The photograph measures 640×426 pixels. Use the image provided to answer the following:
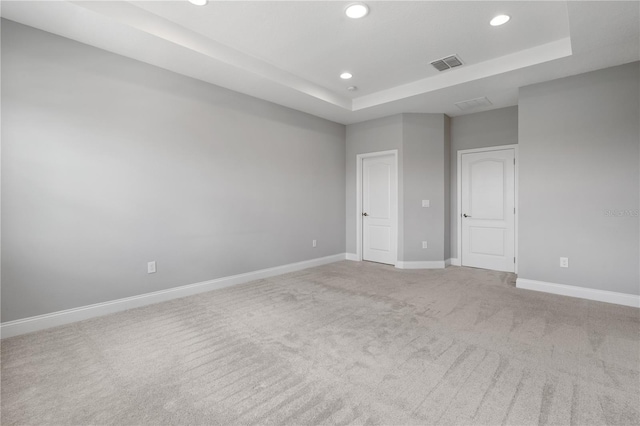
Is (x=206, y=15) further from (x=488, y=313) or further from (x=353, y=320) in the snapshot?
(x=488, y=313)

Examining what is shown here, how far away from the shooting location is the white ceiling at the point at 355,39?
8.85 feet

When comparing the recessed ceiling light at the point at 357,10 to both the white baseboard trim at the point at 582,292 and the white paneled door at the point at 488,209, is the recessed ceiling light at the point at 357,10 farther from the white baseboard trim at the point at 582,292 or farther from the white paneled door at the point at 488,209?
the white baseboard trim at the point at 582,292

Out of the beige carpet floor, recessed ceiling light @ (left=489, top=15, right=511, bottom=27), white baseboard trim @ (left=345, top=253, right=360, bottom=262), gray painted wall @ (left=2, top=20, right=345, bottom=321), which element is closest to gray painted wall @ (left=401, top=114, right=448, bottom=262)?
white baseboard trim @ (left=345, top=253, right=360, bottom=262)

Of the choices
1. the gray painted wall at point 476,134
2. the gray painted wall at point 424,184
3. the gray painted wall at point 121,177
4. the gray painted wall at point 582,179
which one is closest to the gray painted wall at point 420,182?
the gray painted wall at point 424,184

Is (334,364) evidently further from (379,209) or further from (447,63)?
(379,209)

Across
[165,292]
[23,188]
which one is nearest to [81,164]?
[23,188]

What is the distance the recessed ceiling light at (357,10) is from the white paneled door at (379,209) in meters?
3.11

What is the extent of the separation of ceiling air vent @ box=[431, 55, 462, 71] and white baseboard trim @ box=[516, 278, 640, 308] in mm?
3043

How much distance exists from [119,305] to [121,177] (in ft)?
4.59

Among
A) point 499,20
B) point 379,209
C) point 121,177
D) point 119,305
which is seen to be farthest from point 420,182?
point 119,305

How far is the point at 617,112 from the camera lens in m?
3.50

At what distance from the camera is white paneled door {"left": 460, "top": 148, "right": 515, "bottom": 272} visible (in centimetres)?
508

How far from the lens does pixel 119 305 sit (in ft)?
10.7

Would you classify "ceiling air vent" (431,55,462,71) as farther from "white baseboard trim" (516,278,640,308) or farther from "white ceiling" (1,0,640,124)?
"white baseboard trim" (516,278,640,308)
